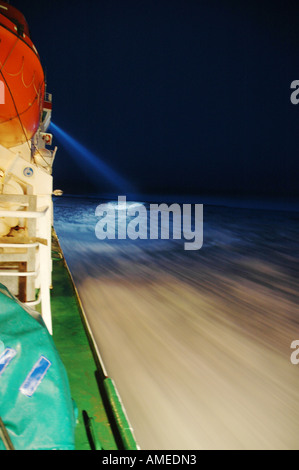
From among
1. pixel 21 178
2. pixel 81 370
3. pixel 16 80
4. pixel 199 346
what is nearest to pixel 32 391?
pixel 81 370

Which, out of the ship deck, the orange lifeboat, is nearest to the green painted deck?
the ship deck

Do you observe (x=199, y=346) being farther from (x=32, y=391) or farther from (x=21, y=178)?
(x=21, y=178)

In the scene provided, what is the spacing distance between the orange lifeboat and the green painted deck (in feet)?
6.24

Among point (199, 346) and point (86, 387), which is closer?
point (86, 387)

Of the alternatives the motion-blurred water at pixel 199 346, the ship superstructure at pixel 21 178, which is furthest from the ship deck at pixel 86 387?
the ship superstructure at pixel 21 178

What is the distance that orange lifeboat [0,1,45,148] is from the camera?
2.72 m

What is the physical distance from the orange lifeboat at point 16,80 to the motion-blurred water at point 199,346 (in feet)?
7.46

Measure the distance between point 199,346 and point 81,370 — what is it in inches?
49.4

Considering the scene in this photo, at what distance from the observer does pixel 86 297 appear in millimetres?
4262

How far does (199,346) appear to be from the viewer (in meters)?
2.95

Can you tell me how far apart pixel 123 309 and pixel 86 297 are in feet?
2.32

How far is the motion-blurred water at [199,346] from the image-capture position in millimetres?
1951

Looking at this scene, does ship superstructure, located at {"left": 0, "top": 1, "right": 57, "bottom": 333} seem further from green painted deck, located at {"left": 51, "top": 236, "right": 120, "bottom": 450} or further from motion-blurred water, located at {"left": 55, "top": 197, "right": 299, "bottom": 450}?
motion-blurred water, located at {"left": 55, "top": 197, "right": 299, "bottom": 450}
